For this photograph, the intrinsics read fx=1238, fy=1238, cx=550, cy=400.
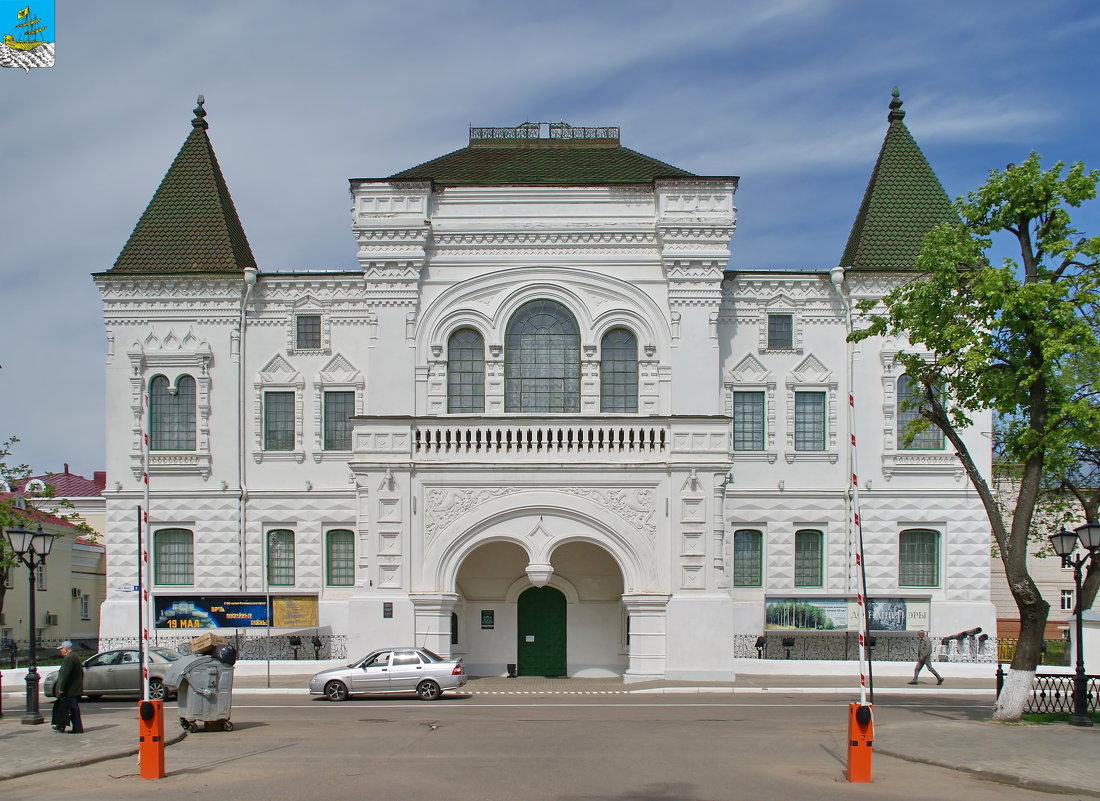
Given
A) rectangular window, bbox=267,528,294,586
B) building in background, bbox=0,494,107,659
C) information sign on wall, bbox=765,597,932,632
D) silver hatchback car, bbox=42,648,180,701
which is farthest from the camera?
building in background, bbox=0,494,107,659

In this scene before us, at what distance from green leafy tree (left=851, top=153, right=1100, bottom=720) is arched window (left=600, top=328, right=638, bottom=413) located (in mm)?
9744

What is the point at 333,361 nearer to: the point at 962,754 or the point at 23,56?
the point at 23,56

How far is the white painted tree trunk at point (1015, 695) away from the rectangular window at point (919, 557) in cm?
1333

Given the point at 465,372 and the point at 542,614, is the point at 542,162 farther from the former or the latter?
the point at 542,614

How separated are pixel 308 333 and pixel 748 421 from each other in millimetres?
12824

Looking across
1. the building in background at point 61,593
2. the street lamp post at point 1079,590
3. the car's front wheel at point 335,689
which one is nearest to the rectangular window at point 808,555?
the street lamp post at point 1079,590

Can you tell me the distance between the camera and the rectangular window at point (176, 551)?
3497cm

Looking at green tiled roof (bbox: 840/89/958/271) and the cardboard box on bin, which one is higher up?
green tiled roof (bbox: 840/89/958/271)

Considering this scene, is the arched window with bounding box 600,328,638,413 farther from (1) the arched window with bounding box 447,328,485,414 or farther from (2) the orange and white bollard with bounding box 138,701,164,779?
(2) the orange and white bollard with bounding box 138,701,164,779

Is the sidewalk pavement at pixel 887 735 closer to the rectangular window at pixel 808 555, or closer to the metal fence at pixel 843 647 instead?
the metal fence at pixel 843 647

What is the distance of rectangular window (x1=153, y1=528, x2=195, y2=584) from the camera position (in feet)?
115

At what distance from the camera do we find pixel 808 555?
34875mm

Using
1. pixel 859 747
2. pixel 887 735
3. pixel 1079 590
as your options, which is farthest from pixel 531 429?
pixel 859 747

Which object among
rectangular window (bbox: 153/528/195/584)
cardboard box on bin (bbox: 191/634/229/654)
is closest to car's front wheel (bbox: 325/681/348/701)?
cardboard box on bin (bbox: 191/634/229/654)
